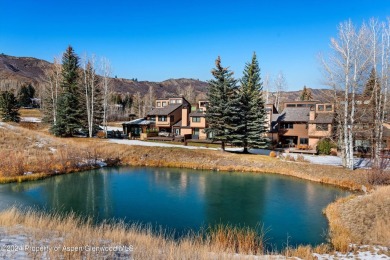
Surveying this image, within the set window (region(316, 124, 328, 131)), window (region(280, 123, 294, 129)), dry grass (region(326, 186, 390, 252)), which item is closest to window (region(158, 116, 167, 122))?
window (region(280, 123, 294, 129))

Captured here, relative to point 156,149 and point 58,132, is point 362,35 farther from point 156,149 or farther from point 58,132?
point 58,132

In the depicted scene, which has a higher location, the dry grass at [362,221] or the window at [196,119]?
the window at [196,119]

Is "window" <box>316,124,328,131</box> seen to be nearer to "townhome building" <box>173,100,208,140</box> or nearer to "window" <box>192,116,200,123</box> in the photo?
"townhome building" <box>173,100,208,140</box>

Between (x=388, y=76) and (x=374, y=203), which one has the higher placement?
(x=388, y=76)

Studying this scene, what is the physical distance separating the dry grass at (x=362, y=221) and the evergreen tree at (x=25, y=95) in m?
94.1

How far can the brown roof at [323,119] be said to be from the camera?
1437 inches

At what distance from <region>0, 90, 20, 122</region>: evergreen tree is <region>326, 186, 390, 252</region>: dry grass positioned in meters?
54.7

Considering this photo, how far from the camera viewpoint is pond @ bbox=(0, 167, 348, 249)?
14352mm

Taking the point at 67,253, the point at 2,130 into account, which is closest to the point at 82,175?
the point at 2,130

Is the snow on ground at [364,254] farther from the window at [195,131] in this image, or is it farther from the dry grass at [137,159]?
the window at [195,131]

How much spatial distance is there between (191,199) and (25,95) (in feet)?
321

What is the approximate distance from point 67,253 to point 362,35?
1073 inches

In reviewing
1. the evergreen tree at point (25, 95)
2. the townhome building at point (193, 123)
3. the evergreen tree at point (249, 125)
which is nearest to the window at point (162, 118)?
the townhome building at point (193, 123)

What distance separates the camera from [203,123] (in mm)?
Answer: 44625
